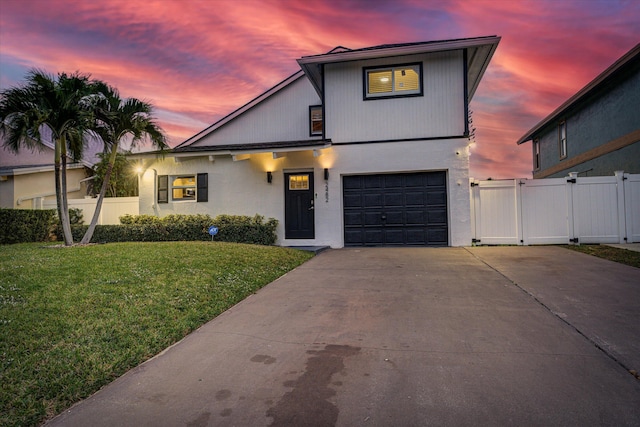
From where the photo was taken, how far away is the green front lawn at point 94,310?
2.80 meters

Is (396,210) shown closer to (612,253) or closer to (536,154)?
(612,253)

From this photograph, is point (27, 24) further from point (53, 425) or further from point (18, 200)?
point (53, 425)

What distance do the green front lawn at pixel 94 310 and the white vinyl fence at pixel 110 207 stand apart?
6.54m

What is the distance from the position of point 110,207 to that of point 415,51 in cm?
1244

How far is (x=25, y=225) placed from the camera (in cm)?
1312

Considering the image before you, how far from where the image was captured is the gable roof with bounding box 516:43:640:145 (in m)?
11.6

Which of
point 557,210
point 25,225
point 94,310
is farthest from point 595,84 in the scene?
point 25,225

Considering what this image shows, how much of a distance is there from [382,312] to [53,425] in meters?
3.33

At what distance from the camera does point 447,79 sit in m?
11.1

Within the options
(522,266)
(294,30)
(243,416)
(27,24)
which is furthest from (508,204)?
(27,24)

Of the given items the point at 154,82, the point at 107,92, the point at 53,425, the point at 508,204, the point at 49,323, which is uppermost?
the point at 154,82

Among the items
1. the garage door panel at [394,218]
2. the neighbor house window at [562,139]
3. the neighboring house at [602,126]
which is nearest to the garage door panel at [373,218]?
the garage door panel at [394,218]

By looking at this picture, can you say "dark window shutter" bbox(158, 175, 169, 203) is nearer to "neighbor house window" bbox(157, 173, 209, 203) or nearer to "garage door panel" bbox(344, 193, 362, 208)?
"neighbor house window" bbox(157, 173, 209, 203)

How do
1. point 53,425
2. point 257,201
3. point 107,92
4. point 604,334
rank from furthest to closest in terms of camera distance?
point 257,201
point 107,92
point 604,334
point 53,425
